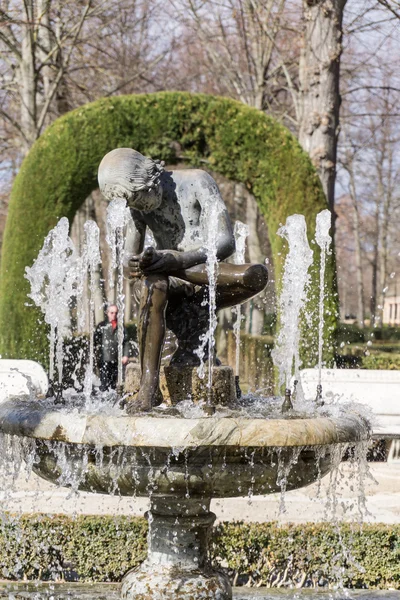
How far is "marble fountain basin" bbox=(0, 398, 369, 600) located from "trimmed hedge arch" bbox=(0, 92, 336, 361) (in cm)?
705

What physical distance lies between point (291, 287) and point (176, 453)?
6.78 metres

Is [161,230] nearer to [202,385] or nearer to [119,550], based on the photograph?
[202,385]

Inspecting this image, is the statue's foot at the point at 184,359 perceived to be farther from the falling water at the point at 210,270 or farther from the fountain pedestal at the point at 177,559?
the fountain pedestal at the point at 177,559

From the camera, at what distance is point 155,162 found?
4.26 m

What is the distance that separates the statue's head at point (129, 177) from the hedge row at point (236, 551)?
7.29 ft

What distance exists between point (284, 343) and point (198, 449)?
7669mm

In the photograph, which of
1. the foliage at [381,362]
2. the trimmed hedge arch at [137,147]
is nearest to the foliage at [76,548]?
the trimmed hedge arch at [137,147]

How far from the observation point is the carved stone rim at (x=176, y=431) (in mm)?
3311

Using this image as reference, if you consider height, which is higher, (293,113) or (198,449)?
(293,113)

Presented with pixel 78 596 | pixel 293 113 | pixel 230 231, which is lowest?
pixel 78 596

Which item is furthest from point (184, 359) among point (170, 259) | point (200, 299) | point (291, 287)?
point (291, 287)

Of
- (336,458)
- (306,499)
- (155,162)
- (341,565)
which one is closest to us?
(336,458)

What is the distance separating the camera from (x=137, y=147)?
37.4 feet

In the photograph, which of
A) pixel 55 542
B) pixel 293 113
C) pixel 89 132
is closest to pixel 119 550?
pixel 55 542
